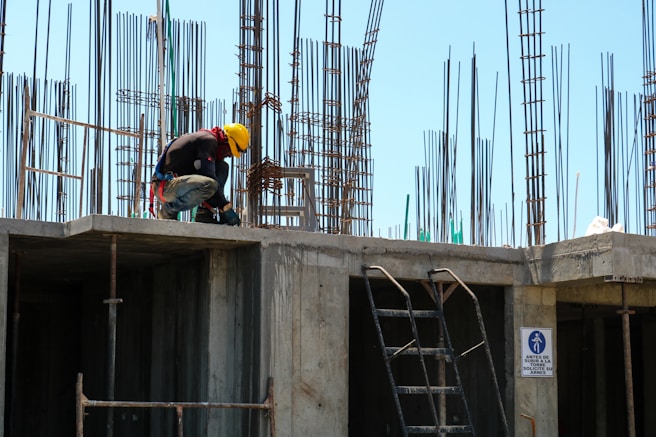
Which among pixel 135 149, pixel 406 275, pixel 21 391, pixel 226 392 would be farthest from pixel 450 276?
pixel 21 391

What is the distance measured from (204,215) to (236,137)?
92cm

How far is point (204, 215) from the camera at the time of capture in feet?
34.8

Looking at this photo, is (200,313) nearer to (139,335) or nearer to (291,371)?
(291,371)

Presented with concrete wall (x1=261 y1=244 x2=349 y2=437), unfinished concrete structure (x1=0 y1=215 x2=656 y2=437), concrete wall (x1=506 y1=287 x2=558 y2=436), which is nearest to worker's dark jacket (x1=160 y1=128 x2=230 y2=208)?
unfinished concrete structure (x1=0 y1=215 x2=656 y2=437)

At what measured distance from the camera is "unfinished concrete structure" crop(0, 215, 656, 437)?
10094mm

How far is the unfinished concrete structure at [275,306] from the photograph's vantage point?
1009 cm

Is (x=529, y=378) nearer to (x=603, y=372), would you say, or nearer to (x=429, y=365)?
(x=429, y=365)

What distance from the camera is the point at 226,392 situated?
10.4 metres

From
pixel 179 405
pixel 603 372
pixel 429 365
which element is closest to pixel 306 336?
pixel 179 405

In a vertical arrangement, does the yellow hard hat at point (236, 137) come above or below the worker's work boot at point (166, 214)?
above

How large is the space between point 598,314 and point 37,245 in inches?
391

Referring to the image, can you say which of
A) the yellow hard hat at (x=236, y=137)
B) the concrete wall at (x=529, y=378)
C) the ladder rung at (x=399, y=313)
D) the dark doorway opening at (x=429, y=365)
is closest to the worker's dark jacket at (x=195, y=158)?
the yellow hard hat at (x=236, y=137)

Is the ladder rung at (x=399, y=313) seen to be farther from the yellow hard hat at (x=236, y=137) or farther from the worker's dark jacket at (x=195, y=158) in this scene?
the yellow hard hat at (x=236, y=137)

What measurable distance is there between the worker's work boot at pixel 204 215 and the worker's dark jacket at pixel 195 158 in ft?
0.32
